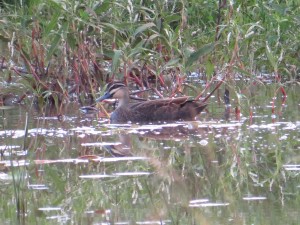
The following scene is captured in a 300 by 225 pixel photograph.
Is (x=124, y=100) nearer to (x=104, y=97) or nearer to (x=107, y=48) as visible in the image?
(x=104, y=97)

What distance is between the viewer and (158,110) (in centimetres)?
1004

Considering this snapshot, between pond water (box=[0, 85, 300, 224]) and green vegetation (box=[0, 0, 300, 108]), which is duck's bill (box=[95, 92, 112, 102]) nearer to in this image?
green vegetation (box=[0, 0, 300, 108])

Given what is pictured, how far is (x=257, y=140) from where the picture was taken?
8227mm

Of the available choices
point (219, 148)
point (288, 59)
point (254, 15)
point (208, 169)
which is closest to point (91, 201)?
point (208, 169)

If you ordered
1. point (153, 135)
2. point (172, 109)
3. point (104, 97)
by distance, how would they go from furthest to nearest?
point (104, 97) < point (172, 109) < point (153, 135)

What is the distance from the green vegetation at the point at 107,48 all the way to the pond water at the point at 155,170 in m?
0.51

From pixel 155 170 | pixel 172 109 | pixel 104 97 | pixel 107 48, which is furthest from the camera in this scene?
pixel 107 48

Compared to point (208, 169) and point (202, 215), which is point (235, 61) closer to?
point (208, 169)

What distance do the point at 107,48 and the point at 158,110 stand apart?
1248 mm

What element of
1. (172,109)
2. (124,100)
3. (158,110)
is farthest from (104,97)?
(172,109)

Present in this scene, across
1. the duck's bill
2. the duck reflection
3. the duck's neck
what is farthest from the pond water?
the duck's neck

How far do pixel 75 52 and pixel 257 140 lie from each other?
2848 mm

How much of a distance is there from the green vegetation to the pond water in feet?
1.67

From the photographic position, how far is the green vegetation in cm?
1003
